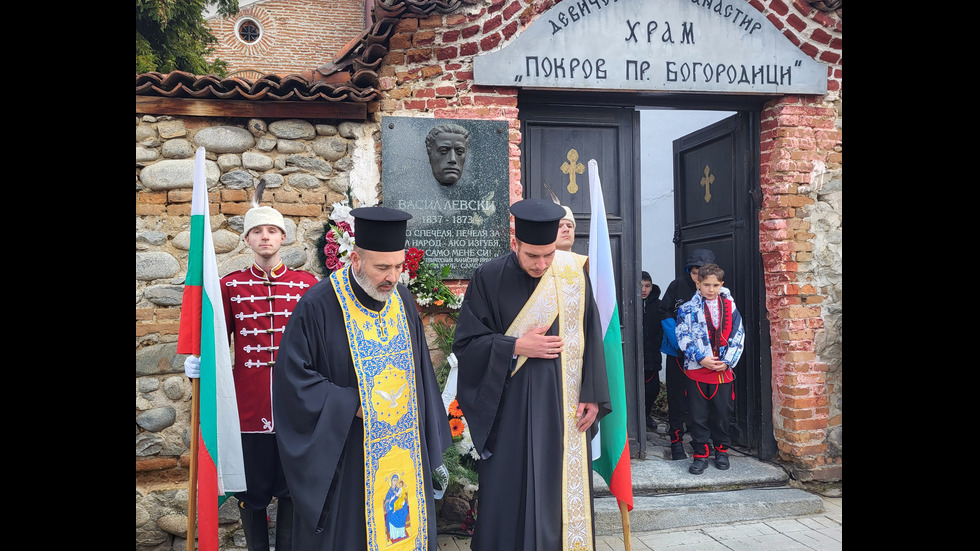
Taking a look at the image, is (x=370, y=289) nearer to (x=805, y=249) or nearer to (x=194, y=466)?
(x=194, y=466)

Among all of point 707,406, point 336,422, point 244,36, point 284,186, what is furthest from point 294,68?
point 336,422

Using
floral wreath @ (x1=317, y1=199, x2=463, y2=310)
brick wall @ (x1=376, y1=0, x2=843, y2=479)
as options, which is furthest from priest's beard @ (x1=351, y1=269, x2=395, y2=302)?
brick wall @ (x1=376, y1=0, x2=843, y2=479)

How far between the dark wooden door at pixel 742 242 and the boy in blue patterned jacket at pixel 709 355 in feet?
1.78

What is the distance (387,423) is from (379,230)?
85 centimetres

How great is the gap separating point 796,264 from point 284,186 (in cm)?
394

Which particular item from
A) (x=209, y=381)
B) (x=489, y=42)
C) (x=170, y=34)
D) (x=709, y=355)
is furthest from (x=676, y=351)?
(x=170, y=34)

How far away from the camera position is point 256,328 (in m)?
3.89

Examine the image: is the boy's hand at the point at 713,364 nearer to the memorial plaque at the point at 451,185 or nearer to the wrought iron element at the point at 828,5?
the memorial plaque at the point at 451,185

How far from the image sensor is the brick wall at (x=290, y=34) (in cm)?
1792

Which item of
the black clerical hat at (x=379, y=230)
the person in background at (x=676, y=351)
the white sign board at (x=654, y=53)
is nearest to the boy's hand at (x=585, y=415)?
the black clerical hat at (x=379, y=230)

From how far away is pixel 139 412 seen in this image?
4.69 metres

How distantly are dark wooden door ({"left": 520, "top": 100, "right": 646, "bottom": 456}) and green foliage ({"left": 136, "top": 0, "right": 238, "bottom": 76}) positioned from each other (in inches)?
330

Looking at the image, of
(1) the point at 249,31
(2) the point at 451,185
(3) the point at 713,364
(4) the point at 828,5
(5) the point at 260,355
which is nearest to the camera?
(5) the point at 260,355

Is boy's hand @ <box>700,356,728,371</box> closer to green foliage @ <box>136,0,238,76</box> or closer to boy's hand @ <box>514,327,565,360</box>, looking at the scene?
boy's hand @ <box>514,327,565,360</box>
